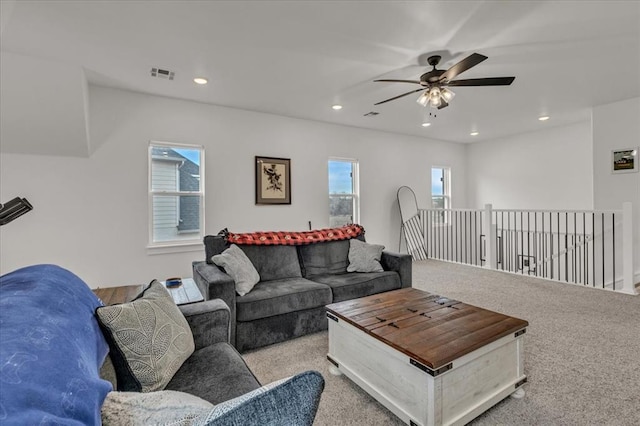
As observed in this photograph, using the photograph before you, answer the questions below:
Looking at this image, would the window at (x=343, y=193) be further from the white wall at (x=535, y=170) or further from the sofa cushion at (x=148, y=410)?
the sofa cushion at (x=148, y=410)

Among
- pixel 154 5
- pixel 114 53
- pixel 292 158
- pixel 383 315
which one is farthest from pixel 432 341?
pixel 292 158

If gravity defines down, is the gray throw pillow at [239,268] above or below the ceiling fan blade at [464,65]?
below

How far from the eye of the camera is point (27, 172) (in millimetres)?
3420

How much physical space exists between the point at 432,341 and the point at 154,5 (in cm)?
299

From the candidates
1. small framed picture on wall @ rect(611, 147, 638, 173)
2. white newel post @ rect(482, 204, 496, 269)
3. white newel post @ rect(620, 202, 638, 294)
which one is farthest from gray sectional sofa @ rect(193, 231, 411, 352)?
small framed picture on wall @ rect(611, 147, 638, 173)

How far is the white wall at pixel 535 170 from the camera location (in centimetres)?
577

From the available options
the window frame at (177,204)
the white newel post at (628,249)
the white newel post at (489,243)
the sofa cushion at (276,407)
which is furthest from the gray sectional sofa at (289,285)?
the white newel post at (628,249)

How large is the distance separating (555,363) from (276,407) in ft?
8.63

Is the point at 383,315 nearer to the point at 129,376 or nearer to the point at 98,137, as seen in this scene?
the point at 129,376

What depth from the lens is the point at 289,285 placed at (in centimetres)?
292

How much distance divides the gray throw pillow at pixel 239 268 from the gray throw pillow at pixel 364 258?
113 cm

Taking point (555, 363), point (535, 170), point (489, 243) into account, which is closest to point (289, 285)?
point (555, 363)

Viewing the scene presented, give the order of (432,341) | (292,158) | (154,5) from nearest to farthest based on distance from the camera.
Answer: (432,341) → (154,5) → (292,158)

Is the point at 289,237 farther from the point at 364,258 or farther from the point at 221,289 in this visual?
the point at 221,289
